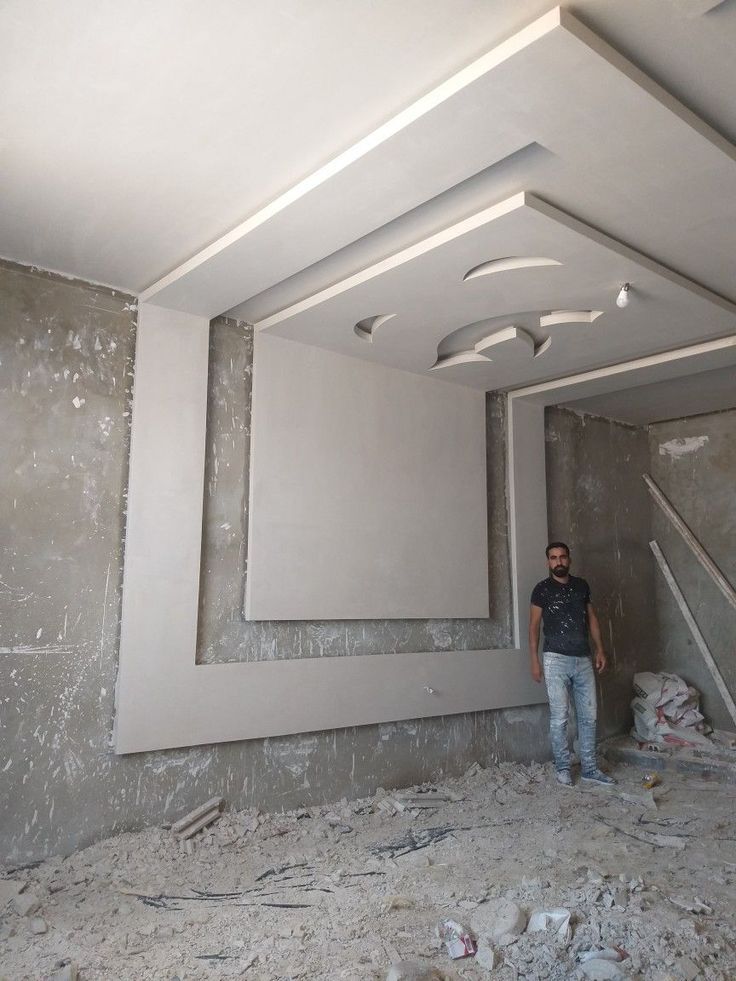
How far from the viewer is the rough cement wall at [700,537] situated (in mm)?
5887

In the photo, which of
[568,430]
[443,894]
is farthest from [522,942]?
[568,430]

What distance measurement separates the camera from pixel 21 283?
11.0 ft

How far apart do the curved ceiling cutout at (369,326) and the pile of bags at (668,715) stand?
147 inches

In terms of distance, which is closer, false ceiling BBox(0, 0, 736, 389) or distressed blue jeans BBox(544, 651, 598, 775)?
false ceiling BBox(0, 0, 736, 389)

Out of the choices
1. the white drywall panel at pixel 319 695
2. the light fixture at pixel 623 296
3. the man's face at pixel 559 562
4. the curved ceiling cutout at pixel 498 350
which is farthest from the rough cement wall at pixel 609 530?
the light fixture at pixel 623 296

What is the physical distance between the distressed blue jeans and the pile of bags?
3.27 feet

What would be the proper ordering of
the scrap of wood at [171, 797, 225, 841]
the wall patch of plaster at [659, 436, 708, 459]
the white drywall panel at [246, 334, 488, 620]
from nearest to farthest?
the scrap of wood at [171, 797, 225, 841] < the white drywall panel at [246, 334, 488, 620] < the wall patch of plaster at [659, 436, 708, 459]

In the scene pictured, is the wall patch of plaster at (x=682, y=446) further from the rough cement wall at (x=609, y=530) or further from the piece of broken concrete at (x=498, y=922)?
the piece of broken concrete at (x=498, y=922)

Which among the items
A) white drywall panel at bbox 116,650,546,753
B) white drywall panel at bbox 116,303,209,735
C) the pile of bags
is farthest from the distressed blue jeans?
white drywall panel at bbox 116,303,209,735

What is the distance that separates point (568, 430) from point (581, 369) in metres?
1.19

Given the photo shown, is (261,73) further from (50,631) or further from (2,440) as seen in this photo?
(50,631)

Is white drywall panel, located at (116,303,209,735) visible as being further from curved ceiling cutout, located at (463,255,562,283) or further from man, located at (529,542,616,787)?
man, located at (529,542,616,787)

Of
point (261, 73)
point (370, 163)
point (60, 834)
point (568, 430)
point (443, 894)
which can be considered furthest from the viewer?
point (568, 430)

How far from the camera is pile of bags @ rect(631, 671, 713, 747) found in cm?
552
